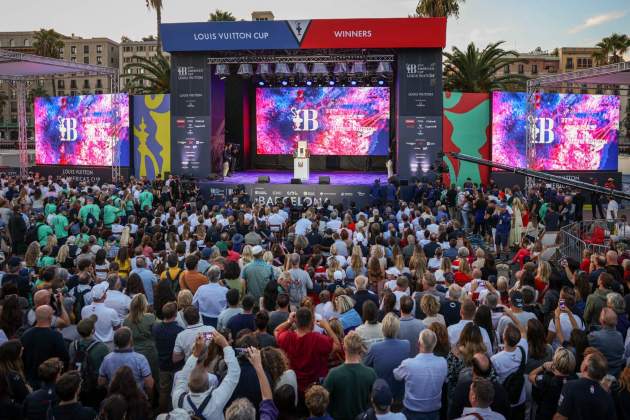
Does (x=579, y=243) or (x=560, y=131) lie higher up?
(x=560, y=131)

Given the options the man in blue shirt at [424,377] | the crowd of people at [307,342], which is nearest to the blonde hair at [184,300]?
the crowd of people at [307,342]

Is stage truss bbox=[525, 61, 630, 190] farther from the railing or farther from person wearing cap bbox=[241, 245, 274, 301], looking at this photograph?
person wearing cap bbox=[241, 245, 274, 301]

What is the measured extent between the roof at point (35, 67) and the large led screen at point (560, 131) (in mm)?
16867

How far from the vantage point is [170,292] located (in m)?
6.64

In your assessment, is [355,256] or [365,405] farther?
[355,256]

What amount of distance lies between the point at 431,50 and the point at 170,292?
17672 mm

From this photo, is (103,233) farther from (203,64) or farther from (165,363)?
(203,64)

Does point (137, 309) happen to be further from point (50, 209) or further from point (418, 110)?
point (418, 110)

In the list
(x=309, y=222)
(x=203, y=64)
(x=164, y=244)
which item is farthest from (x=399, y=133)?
(x=164, y=244)

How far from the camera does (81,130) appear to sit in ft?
92.7

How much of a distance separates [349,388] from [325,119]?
902 inches

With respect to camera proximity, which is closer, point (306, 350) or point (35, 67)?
point (306, 350)

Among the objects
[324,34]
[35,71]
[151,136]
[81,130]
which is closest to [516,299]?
[324,34]

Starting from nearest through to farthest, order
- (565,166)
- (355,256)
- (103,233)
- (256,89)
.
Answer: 1. (355,256)
2. (103,233)
3. (565,166)
4. (256,89)
